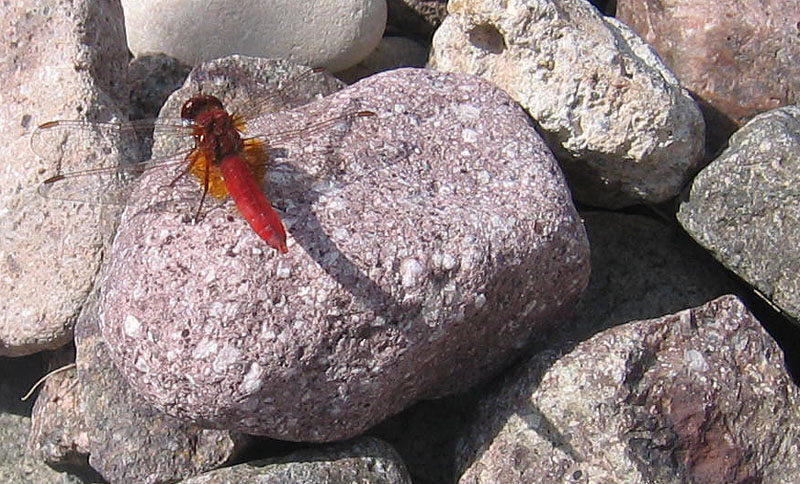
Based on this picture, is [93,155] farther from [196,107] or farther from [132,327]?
[132,327]

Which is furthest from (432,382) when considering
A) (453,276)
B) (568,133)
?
(568,133)

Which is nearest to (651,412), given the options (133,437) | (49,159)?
(133,437)

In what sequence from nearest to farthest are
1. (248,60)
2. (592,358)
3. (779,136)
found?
1. (592,358)
2. (779,136)
3. (248,60)

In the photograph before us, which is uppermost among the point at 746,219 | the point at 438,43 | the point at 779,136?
the point at 438,43

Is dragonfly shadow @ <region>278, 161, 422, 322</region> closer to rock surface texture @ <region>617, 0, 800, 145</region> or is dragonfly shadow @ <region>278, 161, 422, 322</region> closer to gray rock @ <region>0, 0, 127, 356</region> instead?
gray rock @ <region>0, 0, 127, 356</region>

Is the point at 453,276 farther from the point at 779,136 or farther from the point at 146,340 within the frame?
the point at 779,136
